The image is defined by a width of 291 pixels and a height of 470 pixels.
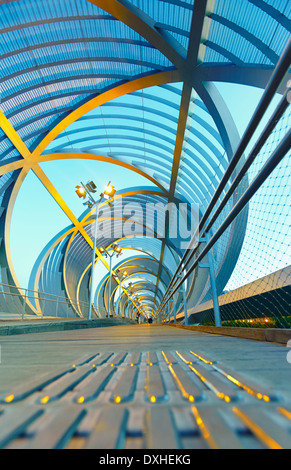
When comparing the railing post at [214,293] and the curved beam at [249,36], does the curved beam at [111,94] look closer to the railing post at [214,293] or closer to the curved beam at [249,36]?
the curved beam at [249,36]

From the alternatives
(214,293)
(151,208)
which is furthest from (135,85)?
(151,208)

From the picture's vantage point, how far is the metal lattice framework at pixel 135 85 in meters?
7.80

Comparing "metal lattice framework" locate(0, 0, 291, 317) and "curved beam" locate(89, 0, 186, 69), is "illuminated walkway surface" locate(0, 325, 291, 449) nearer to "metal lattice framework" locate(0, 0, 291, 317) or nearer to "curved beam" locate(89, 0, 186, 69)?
"metal lattice framework" locate(0, 0, 291, 317)

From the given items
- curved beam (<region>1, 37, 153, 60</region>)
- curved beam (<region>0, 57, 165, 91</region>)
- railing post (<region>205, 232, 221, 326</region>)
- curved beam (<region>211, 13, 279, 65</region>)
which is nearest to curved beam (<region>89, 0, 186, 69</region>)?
curved beam (<region>1, 37, 153, 60</region>)

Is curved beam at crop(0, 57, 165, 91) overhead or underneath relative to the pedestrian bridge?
overhead

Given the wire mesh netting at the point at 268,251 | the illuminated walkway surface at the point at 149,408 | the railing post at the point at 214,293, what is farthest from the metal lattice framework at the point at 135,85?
the illuminated walkway surface at the point at 149,408

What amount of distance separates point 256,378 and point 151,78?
12.5m

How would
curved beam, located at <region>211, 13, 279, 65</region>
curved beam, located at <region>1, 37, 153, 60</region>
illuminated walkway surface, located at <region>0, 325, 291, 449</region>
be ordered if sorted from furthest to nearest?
curved beam, located at <region>1, 37, 153, 60</region> < curved beam, located at <region>211, 13, 279, 65</region> < illuminated walkway surface, located at <region>0, 325, 291, 449</region>

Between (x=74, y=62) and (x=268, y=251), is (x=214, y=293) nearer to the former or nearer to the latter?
(x=268, y=251)

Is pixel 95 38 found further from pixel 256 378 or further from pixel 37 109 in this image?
pixel 256 378

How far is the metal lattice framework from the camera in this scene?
780cm

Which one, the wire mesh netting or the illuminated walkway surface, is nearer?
the illuminated walkway surface

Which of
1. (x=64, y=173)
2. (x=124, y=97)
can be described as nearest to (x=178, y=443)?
(x=124, y=97)

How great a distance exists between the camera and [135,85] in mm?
11680
